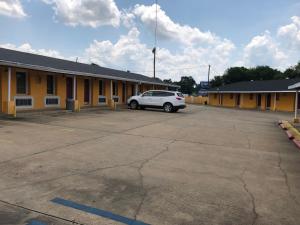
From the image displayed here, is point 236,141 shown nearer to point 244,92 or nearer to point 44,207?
point 44,207

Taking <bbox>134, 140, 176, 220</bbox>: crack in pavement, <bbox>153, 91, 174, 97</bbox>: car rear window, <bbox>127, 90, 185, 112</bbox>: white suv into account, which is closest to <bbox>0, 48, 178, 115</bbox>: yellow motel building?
<bbox>127, 90, 185, 112</bbox>: white suv

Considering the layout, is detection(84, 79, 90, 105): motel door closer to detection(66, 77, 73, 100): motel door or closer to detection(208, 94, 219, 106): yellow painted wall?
detection(66, 77, 73, 100): motel door

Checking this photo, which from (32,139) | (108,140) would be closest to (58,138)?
(32,139)

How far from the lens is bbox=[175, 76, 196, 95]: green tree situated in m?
115

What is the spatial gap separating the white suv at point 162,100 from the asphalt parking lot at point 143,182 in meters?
13.0

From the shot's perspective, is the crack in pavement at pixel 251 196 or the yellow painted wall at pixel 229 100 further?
the yellow painted wall at pixel 229 100

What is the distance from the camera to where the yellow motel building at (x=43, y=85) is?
14.5 m

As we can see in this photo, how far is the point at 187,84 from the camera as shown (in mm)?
118188

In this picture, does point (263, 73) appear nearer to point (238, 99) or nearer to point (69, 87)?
point (238, 99)

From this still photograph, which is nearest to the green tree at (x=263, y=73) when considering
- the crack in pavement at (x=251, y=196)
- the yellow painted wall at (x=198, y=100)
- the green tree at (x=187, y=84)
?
the yellow painted wall at (x=198, y=100)

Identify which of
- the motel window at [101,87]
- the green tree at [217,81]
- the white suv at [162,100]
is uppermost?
the green tree at [217,81]

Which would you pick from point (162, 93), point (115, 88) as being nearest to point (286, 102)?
point (162, 93)

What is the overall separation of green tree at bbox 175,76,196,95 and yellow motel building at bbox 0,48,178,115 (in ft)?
300

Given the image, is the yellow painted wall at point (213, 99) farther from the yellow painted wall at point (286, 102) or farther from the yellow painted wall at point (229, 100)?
the yellow painted wall at point (286, 102)
